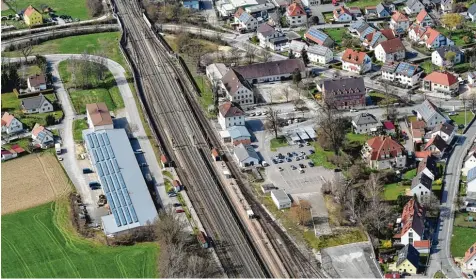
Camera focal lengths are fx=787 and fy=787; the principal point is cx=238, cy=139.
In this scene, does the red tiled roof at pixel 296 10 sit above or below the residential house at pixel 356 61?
above

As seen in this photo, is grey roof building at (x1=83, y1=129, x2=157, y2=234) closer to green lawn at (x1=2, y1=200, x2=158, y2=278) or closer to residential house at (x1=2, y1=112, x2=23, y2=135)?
green lawn at (x1=2, y1=200, x2=158, y2=278)

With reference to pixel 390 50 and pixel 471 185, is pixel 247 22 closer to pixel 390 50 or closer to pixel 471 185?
pixel 390 50

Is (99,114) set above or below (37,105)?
below

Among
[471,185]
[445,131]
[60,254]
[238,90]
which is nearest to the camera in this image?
[60,254]

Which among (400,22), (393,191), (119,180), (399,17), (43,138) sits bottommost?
(393,191)

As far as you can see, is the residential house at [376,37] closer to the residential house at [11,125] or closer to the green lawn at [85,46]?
the green lawn at [85,46]

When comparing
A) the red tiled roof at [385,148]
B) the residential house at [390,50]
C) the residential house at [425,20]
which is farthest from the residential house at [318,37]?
the red tiled roof at [385,148]

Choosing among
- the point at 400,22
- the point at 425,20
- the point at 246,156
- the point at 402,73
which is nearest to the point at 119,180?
the point at 246,156
